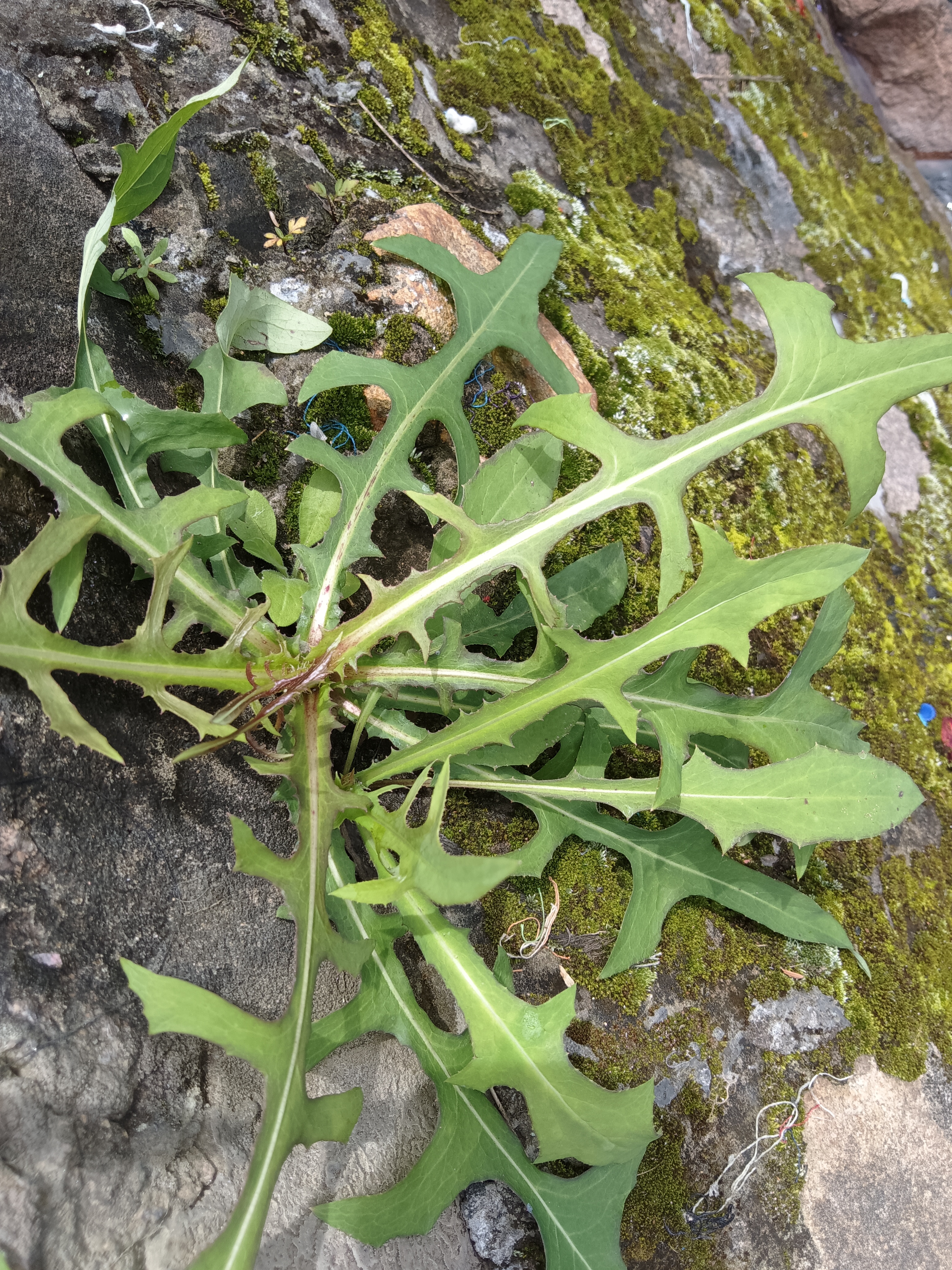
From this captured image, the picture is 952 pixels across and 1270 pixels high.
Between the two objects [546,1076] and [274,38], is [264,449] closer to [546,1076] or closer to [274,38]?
[274,38]

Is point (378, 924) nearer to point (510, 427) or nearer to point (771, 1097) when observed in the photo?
point (771, 1097)

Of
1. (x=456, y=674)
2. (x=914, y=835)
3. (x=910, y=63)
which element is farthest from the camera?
(x=910, y=63)

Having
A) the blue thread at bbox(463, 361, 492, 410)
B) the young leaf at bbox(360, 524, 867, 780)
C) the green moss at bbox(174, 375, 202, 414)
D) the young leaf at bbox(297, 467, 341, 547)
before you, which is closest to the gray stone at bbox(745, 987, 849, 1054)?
the young leaf at bbox(360, 524, 867, 780)

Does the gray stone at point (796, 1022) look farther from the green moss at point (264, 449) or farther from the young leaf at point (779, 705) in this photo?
the green moss at point (264, 449)

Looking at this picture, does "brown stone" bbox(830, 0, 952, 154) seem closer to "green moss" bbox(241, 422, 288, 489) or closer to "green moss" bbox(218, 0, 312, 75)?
"green moss" bbox(218, 0, 312, 75)

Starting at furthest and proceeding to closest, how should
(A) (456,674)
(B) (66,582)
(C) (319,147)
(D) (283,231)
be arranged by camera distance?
(C) (319,147) < (D) (283,231) < (A) (456,674) < (B) (66,582)

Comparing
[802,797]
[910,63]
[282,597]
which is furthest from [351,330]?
[910,63]
